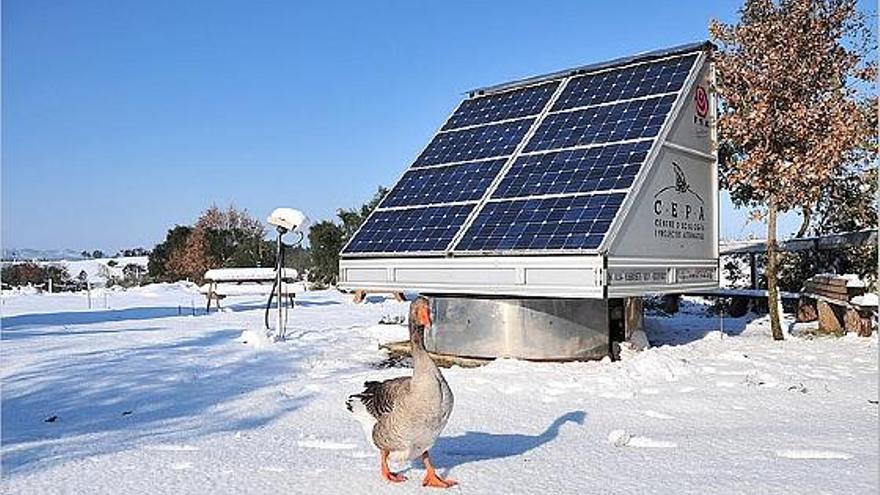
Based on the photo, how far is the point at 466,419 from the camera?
22.2 ft

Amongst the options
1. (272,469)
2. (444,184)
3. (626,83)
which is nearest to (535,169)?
(444,184)

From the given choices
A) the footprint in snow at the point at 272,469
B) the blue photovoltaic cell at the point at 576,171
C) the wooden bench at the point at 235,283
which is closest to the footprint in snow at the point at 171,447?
the footprint in snow at the point at 272,469

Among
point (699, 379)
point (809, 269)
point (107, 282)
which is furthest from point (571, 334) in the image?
point (107, 282)

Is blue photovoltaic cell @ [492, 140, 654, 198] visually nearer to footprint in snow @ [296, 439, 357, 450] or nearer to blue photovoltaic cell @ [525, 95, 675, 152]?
blue photovoltaic cell @ [525, 95, 675, 152]

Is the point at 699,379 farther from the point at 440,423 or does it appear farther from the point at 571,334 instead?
the point at 440,423

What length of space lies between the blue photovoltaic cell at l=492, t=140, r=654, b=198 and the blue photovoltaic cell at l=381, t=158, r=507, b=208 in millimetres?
Answer: 416

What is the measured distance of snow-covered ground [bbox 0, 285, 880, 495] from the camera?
4887 millimetres

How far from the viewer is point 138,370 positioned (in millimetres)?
9391

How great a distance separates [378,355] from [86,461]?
583 cm

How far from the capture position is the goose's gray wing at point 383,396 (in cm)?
462

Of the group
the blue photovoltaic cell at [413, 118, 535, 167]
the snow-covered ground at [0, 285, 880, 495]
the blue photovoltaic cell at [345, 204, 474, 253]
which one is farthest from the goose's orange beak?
the blue photovoltaic cell at [413, 118, 535, 167]

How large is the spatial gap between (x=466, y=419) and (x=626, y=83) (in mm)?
6738

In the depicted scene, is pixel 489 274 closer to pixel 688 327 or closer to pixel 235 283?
pixel 688 327

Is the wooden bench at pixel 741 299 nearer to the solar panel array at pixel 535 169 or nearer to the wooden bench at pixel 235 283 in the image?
the solar panel array at pixel 535 169
